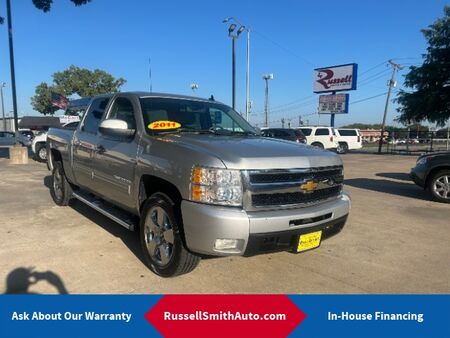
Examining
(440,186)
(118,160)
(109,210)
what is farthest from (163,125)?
(440,186)

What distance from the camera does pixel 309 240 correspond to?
3.92 metres

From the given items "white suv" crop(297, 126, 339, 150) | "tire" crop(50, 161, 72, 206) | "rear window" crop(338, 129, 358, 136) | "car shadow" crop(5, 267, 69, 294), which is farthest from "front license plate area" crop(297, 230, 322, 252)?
"rear window" crop(338, 129, 358, 136)

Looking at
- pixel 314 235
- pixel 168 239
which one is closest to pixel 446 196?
pixel 314 235

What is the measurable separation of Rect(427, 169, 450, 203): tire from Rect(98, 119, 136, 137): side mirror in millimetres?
6884

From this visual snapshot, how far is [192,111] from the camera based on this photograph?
5.17 meters

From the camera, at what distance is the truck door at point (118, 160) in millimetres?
4586

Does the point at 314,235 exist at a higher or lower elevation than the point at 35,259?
higher

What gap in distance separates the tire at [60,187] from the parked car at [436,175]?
7.22 metres

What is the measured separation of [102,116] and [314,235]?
127 inches

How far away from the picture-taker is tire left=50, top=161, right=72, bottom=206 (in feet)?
22.8

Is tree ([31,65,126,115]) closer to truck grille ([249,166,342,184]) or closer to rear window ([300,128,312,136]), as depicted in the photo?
rear window ([300,128,312,136])
